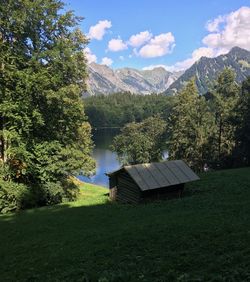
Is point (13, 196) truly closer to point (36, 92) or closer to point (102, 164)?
point (36, 92)

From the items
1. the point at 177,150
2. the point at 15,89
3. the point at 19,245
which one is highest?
the point at 15,89

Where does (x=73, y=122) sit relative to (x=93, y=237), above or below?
above

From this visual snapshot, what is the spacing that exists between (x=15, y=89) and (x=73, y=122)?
585 centimetres

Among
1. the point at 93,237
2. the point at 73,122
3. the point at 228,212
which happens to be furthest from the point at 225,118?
the point at 93,237

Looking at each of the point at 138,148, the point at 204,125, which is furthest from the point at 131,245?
the point at 138,148

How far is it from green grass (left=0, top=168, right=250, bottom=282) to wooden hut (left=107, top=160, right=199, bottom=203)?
294cm

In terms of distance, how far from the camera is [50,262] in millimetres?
12055

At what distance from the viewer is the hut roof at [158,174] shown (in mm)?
25844

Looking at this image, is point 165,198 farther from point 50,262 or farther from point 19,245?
point 50,262

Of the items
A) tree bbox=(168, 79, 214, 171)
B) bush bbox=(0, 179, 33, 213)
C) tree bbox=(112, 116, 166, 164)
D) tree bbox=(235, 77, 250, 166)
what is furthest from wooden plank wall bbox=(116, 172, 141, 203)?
tree bbox=(112, 116, 166, 164)

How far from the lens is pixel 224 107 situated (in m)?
59.0

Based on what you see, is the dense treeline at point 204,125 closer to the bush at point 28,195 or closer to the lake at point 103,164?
the lake at point 103,164

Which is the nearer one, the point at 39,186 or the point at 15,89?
the point at 15,89

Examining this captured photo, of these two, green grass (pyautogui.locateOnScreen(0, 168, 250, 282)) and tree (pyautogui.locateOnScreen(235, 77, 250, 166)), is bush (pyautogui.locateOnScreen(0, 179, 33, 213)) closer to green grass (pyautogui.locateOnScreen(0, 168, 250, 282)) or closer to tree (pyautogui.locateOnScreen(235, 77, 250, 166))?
green grass (pyautogui.locateOnScreen(0, 168, 250, 282))
